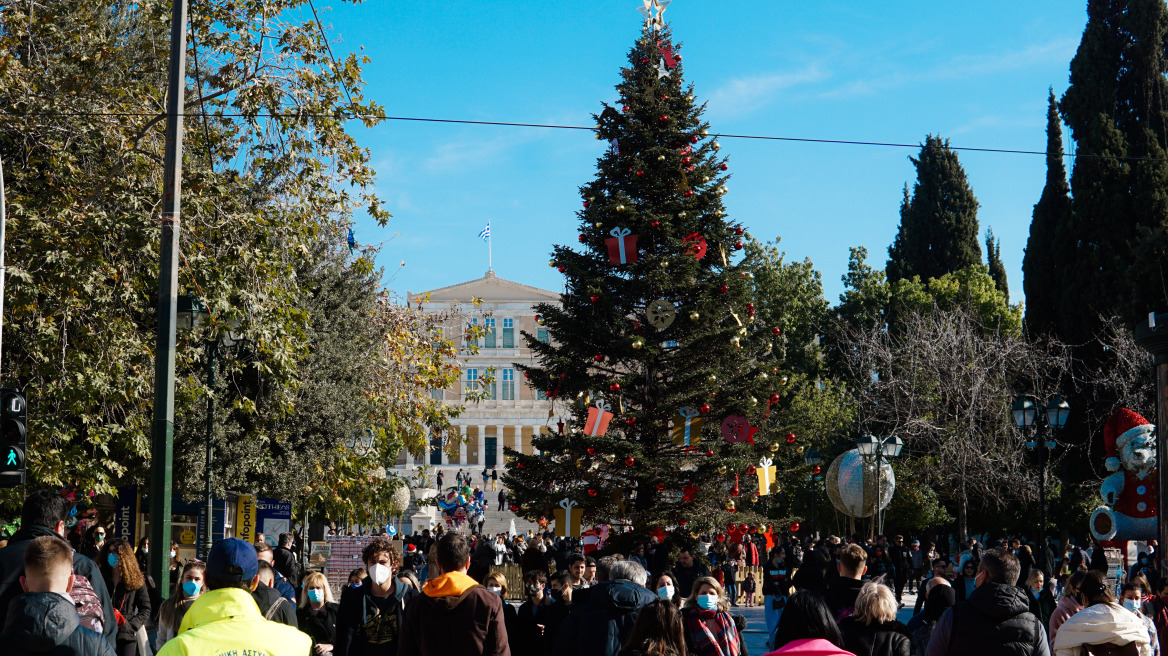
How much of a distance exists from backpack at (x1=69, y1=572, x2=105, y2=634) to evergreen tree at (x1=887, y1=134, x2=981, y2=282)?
4765 centimetres

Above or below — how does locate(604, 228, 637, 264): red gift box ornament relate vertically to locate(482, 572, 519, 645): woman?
above

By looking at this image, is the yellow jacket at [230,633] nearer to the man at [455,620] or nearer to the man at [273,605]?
the man at [455,620]

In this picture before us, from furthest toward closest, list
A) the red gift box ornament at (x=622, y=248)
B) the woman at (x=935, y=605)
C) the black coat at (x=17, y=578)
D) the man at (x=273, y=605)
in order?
the red gift box ornament at (x=622, y=248) → the woman at (x=935, y=605) → the man at (x=273, y=605) → the black coat at (x=17, y=578)

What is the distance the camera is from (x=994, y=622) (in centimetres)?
576

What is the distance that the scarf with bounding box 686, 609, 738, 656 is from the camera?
6.54 m

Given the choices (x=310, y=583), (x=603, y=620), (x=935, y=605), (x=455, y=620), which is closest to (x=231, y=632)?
(x=455, y=620)

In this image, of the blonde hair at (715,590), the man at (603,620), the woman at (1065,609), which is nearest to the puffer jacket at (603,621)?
the man at (603,620)

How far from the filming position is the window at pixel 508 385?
3319 inches

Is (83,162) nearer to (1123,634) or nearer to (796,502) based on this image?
(1123,634)

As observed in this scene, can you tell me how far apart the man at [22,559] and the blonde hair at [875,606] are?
3796 mm

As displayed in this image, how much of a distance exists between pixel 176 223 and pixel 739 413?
41.3 feet

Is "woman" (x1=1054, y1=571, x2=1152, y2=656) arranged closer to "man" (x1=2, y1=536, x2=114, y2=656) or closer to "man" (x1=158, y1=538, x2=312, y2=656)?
"man" (x1=158, y1=538, x2=312, y2=656)

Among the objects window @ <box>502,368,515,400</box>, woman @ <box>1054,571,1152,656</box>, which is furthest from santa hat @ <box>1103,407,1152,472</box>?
window @ <box>502,368,515,400</box>

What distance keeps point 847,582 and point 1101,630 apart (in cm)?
147
